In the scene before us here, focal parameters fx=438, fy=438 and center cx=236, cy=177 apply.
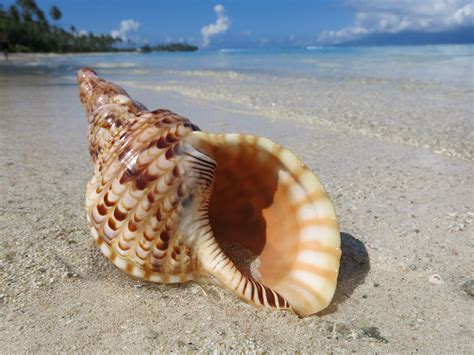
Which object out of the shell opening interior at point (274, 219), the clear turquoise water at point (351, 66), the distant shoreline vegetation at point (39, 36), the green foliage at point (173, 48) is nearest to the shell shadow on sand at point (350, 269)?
the shell opening interior at point (274, 219)

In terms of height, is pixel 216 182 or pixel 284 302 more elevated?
pixel 216 182


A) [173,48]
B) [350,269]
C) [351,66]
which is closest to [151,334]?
[350,269]

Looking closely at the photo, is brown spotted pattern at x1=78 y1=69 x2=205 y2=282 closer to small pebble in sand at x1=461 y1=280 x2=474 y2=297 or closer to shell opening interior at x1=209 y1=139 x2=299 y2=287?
shell opening interior at x1=209 y1=139 x2=299 y2=287

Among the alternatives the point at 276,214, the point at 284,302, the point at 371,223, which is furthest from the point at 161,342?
the point at 371,223

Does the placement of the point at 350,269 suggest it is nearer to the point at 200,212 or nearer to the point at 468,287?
the point at 468,287

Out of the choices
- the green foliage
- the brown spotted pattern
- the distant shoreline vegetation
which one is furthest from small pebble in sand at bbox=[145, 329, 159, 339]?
the green foliage

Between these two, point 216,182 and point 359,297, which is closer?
point 359,297

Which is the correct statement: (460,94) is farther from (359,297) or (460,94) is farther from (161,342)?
(161,342)
